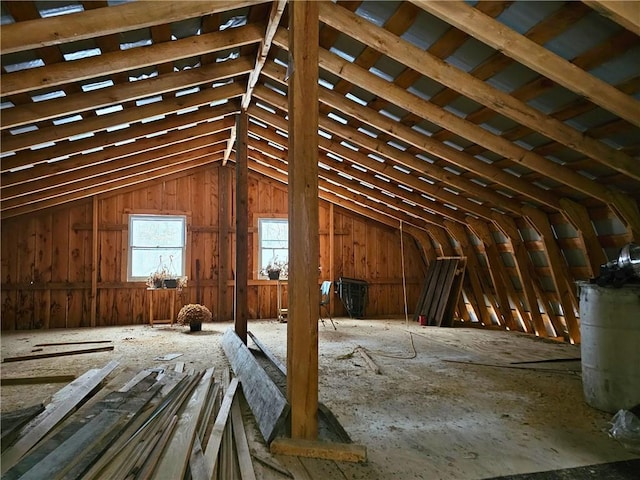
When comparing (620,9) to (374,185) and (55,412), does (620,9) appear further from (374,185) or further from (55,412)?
Result: (374,185)

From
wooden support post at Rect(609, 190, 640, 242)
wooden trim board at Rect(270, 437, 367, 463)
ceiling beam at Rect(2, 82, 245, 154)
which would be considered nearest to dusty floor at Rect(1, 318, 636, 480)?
wooden trim board at Rect(270, 437, 367, 463)

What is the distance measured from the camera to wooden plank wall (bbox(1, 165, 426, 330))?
23.0 feet

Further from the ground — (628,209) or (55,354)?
(628,209)

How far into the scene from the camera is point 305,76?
7.91 ft

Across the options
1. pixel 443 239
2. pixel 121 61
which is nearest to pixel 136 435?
pixel 121 61

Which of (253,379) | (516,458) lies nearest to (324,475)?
(516,458)

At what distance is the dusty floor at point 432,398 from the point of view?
Result: 2.08 meters

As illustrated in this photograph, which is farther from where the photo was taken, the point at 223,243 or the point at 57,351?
the point at 223,243

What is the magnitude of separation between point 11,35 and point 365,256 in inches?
280

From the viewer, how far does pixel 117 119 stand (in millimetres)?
4520

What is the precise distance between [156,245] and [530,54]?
6.87 metres

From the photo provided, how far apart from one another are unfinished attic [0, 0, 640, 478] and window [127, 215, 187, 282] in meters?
0.04

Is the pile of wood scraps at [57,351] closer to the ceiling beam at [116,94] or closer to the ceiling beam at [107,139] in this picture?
the ceiling beam at [107,139]

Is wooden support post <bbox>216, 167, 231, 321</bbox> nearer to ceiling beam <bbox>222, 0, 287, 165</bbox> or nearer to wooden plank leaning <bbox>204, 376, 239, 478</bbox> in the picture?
ceiling beam <bbox>222, 0, 287, 165</bbox>
